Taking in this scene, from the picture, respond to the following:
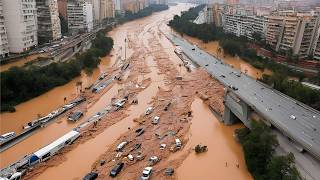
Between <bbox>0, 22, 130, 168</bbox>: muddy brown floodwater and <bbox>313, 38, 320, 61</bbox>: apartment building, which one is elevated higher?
<bbox>313, 38, 320, 61</bbox>: apartment building

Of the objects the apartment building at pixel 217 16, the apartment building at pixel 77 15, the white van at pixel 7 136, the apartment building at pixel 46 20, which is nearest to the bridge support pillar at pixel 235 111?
the white van at pixel 7 136

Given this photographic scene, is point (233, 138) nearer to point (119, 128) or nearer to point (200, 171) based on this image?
point (200, 171)

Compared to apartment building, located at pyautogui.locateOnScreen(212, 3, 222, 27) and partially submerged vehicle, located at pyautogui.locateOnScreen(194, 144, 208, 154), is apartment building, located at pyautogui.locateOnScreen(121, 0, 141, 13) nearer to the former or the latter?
apartment building, located at pyautogui.locateOnScreen(212, 3, 222, 27)

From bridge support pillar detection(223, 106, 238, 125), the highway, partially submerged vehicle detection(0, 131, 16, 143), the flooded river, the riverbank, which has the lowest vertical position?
partially submerged vehicle detection(0, 131, 16, 143)

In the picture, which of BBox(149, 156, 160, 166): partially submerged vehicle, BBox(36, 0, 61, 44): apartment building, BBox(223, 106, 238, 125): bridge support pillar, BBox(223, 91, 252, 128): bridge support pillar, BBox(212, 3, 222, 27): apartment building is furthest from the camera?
BBox(212, 3, 222, 27): apartment building

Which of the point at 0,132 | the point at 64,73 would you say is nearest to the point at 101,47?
the point at 64,73

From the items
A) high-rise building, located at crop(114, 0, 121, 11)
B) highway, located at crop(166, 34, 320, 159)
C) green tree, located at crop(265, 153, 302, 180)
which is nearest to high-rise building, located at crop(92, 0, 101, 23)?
high-rise building, located at crop(114, 0, 121, 11)

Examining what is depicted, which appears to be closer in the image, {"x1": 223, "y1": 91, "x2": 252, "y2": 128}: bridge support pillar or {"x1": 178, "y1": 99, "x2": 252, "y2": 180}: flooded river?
{"x1": 178, "y1": 99, "x2": 252, "y2": 180}: flooded river
